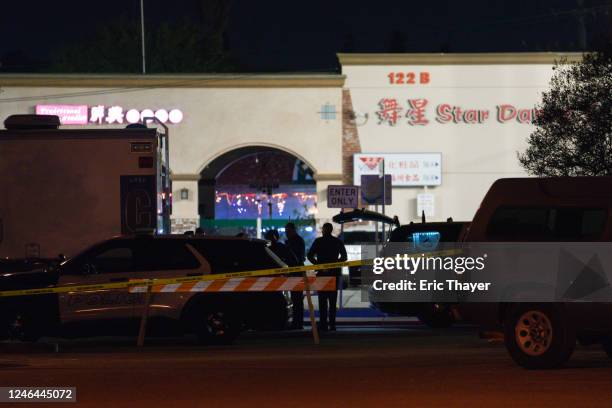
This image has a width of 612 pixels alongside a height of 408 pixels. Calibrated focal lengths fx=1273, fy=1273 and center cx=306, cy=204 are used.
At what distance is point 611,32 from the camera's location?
29406 millimetres

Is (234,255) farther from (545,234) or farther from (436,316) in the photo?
(545,234)

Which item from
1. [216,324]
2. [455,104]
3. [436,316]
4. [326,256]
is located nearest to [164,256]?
[216,324]

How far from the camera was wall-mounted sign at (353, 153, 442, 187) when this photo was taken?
4444cm

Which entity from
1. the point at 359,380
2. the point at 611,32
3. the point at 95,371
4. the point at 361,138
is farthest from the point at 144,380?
the point at 361,138

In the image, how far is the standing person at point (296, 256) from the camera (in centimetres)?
2178

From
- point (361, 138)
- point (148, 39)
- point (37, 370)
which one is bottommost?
point (37, 370)

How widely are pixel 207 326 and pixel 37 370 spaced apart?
13.5 ft

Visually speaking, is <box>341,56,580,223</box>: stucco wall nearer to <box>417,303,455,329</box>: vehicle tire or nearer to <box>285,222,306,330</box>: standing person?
<box>285,222,306,330</box>: standing person

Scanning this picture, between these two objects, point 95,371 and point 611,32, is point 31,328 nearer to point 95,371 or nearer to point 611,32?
point 95,371

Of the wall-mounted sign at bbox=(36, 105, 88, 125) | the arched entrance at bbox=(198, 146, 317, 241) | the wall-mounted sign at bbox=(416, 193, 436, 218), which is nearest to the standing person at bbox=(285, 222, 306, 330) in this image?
the wall-mounted sign at bbox=(416, 193, 436, 218)

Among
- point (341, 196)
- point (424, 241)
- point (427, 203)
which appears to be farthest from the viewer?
point (427, 203)

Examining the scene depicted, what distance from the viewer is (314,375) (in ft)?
44.5

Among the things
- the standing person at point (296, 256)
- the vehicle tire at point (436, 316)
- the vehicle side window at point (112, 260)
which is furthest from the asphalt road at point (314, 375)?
the vehicle tire at point (436, 316)

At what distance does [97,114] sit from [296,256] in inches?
895
